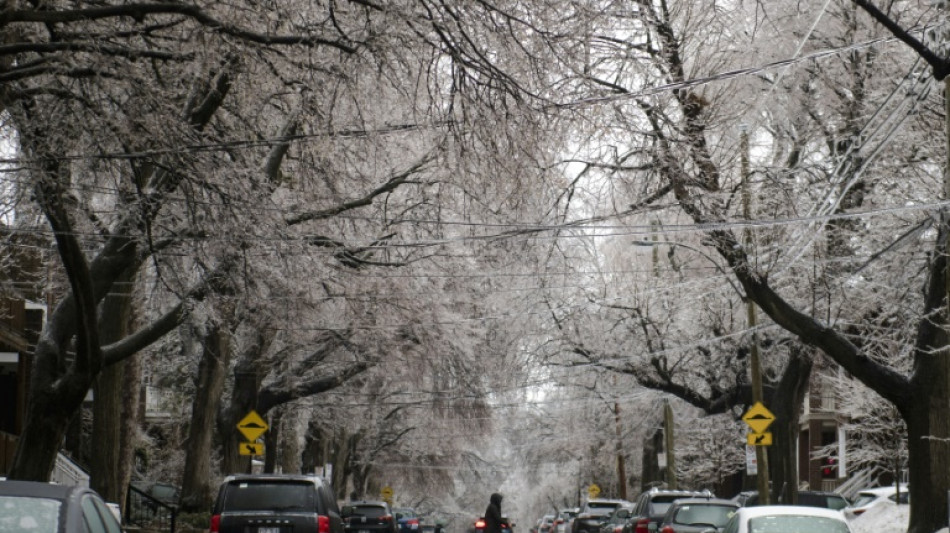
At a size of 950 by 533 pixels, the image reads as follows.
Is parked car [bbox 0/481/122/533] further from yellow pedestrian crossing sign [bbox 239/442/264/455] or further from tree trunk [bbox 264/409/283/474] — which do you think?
tree trunk [bbox 264/409/283/474]

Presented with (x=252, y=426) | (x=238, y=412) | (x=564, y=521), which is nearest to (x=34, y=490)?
(x=252, y=426)

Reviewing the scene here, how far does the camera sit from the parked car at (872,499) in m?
31.6

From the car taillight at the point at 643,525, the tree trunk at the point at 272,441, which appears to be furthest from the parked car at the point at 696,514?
the tree trunk at the point at 272,441

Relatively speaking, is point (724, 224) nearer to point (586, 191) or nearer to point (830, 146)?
point (586, 191)

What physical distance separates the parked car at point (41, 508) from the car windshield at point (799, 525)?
26.7 feet

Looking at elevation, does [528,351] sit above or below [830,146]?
below

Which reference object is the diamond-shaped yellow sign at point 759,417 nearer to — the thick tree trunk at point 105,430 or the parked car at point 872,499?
Answer: the parked car at point 872,499

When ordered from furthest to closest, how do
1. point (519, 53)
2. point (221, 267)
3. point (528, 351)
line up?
point (528, 351)
point (221, 267)
point (519, 53)

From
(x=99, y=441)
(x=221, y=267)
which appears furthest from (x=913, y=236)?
(x=99, y=441)

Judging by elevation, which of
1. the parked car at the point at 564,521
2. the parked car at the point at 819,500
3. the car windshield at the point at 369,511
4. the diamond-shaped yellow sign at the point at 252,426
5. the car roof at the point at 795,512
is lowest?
the parked car at the point at 564,521

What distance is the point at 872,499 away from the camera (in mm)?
34375

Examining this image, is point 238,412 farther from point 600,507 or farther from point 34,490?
point 34,490

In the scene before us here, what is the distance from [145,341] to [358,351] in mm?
12707

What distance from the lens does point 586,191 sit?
21031 mm
